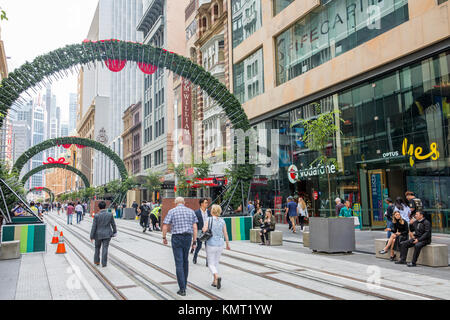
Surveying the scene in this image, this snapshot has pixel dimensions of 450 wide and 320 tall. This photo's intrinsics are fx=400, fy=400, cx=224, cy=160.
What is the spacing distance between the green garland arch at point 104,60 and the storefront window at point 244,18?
13.1 metres

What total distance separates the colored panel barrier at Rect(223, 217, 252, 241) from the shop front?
3948mm

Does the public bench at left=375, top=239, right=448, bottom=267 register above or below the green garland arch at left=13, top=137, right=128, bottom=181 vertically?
below

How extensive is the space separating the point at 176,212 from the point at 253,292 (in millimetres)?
2023

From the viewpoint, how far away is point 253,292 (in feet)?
23.7

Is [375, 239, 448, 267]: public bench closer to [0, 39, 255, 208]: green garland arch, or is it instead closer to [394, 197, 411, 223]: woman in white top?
[394, 197, 411, 223]: woman in white top

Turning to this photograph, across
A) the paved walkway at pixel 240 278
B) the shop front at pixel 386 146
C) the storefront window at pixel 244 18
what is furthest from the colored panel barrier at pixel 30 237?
the storefront window at pixel 244 18

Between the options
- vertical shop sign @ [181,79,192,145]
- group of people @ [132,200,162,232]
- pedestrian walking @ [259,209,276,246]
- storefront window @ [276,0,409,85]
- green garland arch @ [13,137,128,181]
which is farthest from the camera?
vertical shop sign @ [181,79,192,145]

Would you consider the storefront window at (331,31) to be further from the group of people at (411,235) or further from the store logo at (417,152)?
the group of people at (411,235)

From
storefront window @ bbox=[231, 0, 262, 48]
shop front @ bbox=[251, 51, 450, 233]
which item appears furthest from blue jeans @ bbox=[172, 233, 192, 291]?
storefront window @ bbox=[231, 0, 262, 48]

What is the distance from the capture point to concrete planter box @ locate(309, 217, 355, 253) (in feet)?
40.6

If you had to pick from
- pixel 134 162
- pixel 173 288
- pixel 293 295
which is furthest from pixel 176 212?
pixel 134 162

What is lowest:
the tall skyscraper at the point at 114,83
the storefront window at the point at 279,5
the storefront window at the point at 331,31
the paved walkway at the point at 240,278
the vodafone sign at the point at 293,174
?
the paved walkway at the point at 240,278

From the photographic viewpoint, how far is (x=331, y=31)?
75.6ft

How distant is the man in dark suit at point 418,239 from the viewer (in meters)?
10.0
